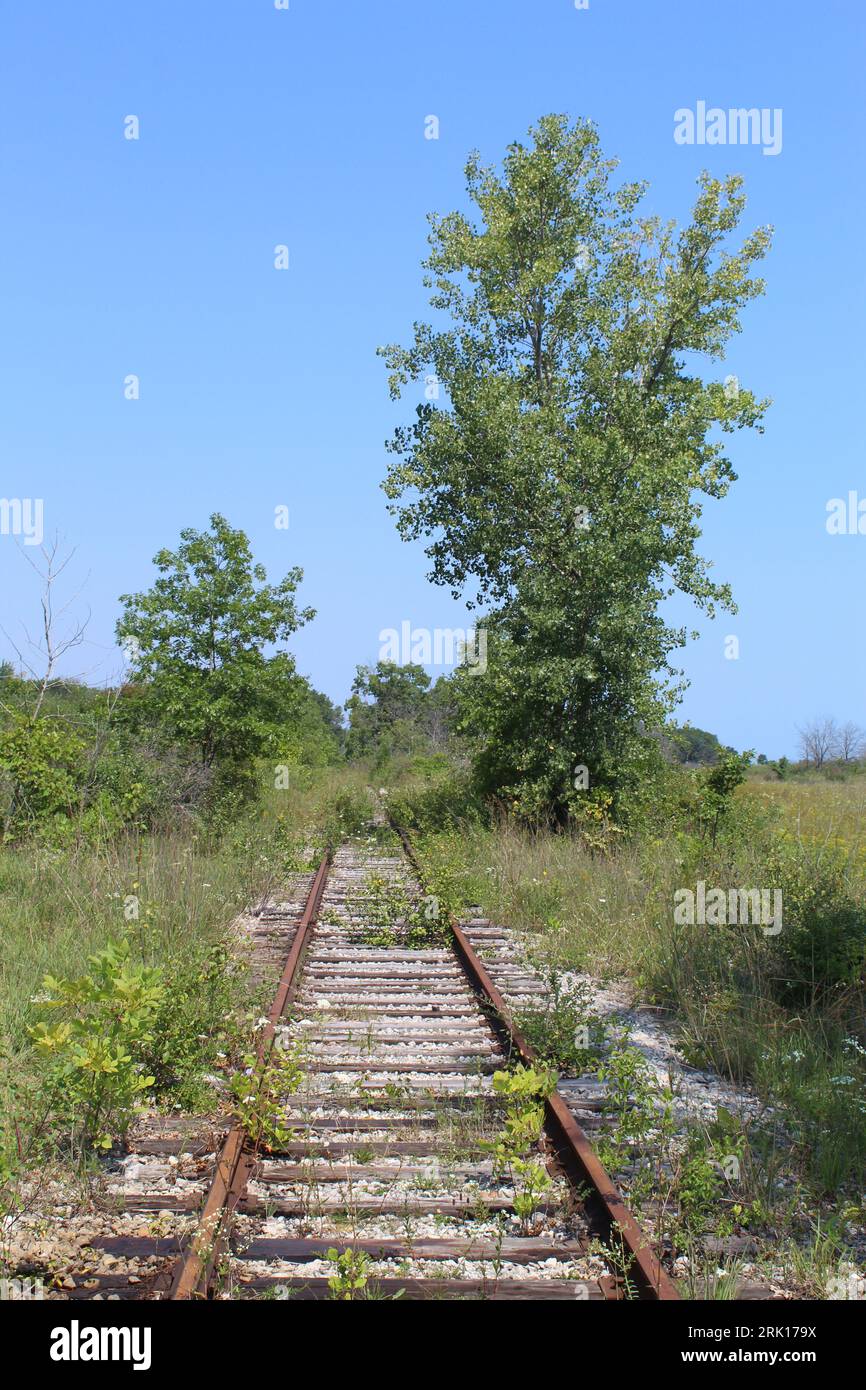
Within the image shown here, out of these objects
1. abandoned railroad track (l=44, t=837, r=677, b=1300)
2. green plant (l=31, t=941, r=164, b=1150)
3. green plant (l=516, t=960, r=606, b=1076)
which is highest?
green plant (l=31, t=941, r=164, b=1150)

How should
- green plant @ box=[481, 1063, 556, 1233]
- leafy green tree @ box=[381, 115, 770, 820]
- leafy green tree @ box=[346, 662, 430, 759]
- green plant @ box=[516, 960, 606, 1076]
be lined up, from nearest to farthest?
1. green plant @ box=[481, 1063, 556, 1233]
2. green plant @ box=[516, 960, 606, 1076]
3. leafy green tree @ box=[381, 115, 770, 820]
4. leafy green tree @ box=[346, 662, 430, 759]

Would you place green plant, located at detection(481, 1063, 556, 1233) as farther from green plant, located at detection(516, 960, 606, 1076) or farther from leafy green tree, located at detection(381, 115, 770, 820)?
leafy green tree, located at detection(381, 115, 770, 820)

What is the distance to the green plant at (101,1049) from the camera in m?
5.14

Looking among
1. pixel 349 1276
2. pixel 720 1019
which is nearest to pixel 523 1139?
pixel 349 1276

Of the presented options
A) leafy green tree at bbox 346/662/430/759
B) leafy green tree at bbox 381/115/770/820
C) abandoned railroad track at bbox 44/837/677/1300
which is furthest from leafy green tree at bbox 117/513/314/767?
leafy green tree at bbox 346/662/430/759

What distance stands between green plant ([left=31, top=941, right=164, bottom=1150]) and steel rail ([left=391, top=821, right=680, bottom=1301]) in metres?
2.05

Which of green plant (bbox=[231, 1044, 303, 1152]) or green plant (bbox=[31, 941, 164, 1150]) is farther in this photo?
green plant (bbox=[231, 1044, 303, 1152])

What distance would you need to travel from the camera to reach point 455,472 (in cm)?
1853

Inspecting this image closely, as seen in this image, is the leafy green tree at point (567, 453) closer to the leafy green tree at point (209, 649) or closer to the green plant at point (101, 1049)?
the leafy green tree at point (209, 649)

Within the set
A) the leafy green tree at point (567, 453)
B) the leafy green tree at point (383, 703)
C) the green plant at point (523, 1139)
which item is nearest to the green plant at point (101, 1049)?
the green plant at point (523, 1139)

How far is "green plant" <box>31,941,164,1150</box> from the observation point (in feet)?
16.9
